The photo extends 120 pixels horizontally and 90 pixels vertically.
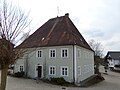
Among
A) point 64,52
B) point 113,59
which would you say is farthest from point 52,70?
point 113,59

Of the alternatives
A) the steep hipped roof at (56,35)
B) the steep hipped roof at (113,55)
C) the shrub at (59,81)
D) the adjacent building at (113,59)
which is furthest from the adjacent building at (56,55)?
the steep hipped roof at (113,55)

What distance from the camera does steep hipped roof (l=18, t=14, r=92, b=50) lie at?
33.2m

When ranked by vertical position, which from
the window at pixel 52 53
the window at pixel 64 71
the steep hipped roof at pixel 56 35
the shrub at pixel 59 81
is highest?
the steep hipped roof at pixel 56 35

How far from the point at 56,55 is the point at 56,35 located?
381 centimetres

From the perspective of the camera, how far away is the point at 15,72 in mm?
38312

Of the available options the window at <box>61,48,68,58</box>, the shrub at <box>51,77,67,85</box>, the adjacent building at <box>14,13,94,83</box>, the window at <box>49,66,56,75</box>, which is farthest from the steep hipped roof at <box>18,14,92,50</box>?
the shrub at <box>51,77,67,85</box>

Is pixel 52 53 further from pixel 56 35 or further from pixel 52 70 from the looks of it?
pixel 56 35

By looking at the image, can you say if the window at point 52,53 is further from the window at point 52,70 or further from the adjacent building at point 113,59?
the adjacent building at point 113,59

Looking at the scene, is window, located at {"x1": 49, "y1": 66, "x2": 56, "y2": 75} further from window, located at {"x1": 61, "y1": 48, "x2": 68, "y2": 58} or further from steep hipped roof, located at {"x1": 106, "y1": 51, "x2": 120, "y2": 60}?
steep hipped roof, located at {"x1": 106, "y1": 51, "x2": 120, "y2": 60}

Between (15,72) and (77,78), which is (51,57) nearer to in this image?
(77,78)

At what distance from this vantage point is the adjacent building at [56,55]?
1260 inches

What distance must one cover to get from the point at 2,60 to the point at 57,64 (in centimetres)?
2420

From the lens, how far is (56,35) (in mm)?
35062

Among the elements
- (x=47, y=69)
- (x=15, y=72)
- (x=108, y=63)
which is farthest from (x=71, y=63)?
(x=108, y=63)
